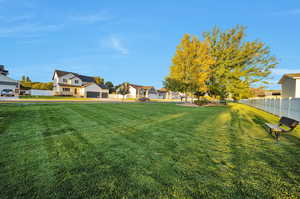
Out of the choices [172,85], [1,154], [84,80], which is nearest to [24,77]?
[84,80]

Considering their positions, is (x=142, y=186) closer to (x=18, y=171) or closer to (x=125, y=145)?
(x=125, y=145)

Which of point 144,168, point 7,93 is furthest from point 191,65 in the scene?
point 7,93

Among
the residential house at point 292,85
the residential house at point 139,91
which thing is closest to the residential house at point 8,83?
the residential house at point 139,91

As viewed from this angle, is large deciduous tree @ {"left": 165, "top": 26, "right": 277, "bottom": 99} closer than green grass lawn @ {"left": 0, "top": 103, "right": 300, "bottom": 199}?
No

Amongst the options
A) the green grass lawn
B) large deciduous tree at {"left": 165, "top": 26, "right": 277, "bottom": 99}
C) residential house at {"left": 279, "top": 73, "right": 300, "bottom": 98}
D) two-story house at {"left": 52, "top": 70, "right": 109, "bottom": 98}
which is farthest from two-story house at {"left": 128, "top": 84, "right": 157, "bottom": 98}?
the green grass lawn

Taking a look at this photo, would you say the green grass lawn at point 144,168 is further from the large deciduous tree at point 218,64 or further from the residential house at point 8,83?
the residential house at point 8,83

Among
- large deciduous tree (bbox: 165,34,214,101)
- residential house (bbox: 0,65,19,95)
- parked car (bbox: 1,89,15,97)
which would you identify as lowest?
parked car (bbox: 1,89,15,97)

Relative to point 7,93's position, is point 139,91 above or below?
above

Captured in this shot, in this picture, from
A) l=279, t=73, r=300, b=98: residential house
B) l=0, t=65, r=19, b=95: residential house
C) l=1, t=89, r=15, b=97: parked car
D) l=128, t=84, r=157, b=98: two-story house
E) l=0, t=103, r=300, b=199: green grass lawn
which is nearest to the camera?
l=0, t=103, r=300, b=199: green grass lawn

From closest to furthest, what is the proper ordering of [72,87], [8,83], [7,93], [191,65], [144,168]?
[144,168]
[191,65]
[7,93]
[8,83]
[72,87]

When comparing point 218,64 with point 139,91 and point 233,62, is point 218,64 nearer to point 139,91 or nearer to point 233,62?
point 233,62

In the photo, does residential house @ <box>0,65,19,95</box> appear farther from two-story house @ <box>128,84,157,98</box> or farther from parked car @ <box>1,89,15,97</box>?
two-story house @ <box>128,84,157,98</box>

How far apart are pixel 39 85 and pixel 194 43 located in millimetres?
54725

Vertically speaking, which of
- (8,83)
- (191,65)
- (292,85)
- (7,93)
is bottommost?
(7,93)
